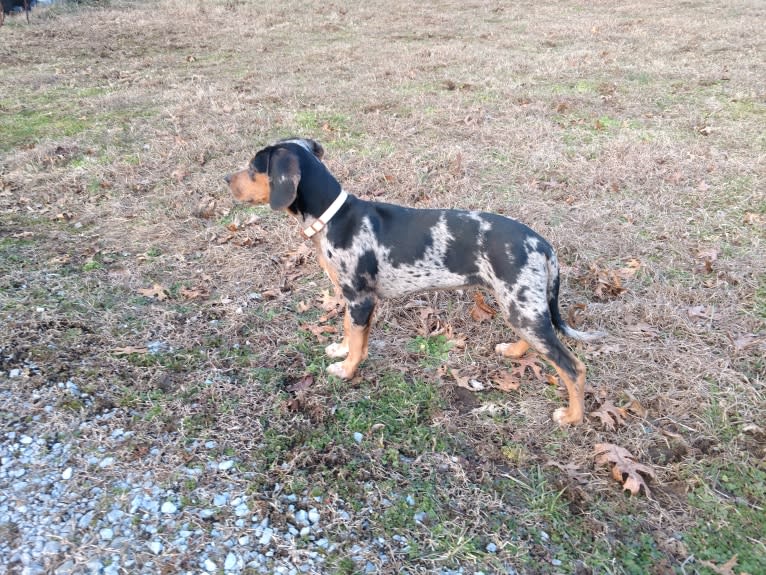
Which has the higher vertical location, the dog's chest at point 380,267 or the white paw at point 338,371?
the dog's chest at point 380,267

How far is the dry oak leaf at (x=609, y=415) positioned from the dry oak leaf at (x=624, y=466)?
0.18m

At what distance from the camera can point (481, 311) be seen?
4.66 meters

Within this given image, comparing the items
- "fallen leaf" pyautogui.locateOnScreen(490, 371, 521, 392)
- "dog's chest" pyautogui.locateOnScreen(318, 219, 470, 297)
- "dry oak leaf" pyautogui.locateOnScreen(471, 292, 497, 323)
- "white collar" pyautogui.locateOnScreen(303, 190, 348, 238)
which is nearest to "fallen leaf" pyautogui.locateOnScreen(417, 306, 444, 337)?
"dry oak leaf" pyautogui.locateOnScreen(471, 292, 497, 323)

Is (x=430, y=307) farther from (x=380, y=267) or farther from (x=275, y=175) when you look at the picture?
(x=275, y=175)

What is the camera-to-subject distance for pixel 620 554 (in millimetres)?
2816

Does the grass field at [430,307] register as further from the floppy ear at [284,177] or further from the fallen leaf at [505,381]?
the floppy ear at [284,177]

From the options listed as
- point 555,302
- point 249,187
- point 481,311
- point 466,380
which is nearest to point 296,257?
point 249,187

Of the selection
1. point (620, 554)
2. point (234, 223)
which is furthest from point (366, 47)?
point (620, 554)

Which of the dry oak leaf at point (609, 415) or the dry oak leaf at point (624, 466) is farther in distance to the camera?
the dry oak leaf at point (609, 415)

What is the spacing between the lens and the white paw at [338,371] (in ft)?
13.0

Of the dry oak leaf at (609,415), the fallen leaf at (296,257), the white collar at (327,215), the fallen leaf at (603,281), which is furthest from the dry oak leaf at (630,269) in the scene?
the fallen leaf at (296,257)

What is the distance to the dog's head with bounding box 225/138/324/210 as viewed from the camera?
139 inches

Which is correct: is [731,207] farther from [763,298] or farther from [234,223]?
[234,223]

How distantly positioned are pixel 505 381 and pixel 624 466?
102 cm
